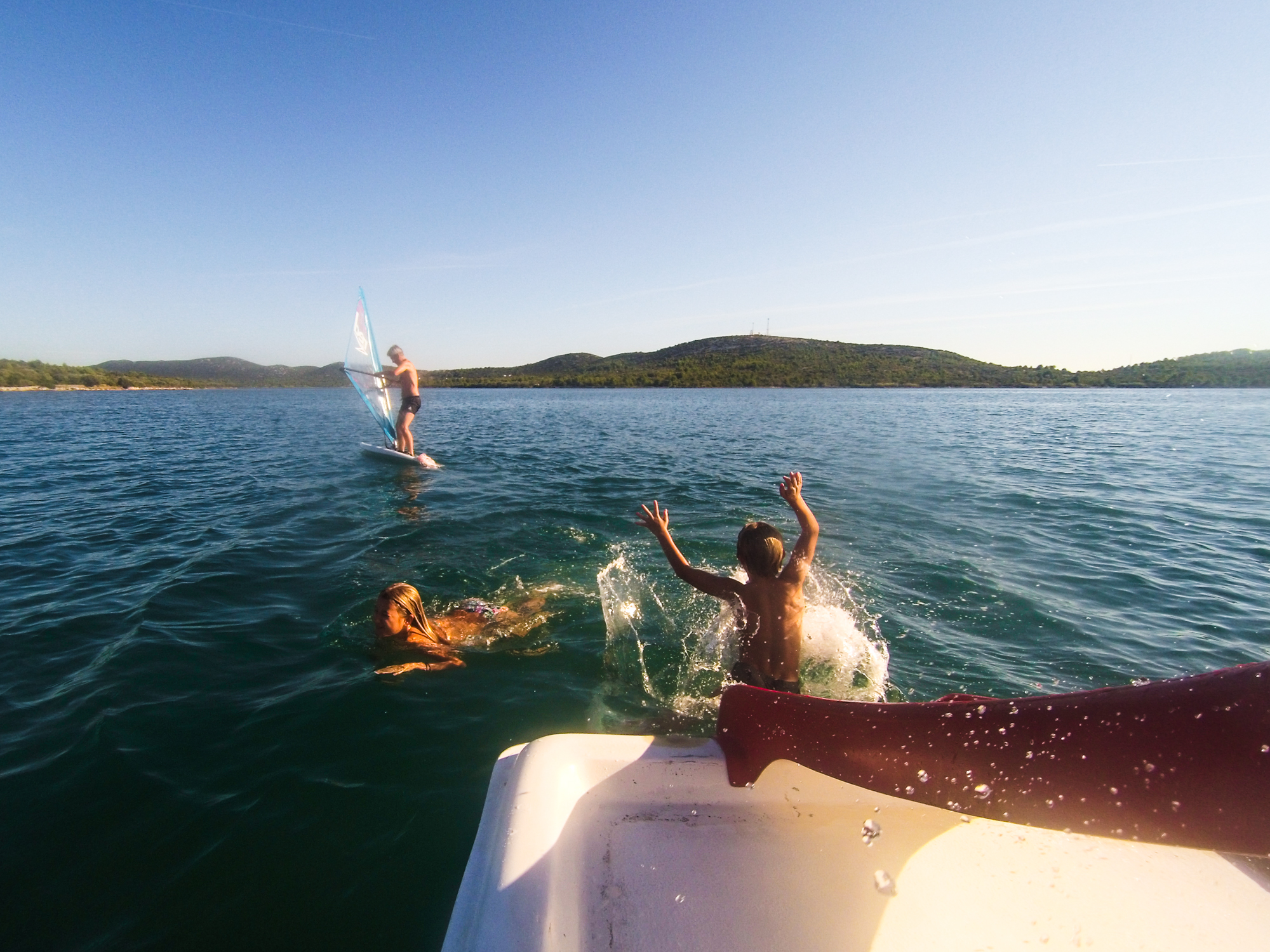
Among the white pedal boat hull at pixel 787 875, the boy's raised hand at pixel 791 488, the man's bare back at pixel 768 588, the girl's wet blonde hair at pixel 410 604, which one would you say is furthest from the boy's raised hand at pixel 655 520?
the girl's wet blonde hair at pixel 410 604

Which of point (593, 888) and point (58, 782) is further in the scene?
point (58, 782)

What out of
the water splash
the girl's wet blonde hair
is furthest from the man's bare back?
the girl's wet blonde hair

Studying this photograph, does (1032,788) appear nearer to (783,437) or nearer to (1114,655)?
(1114,655)

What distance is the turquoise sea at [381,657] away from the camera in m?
3.26

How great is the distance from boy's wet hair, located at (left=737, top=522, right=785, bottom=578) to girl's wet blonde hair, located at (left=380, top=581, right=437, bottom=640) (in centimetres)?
335

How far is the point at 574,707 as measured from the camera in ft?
15.7

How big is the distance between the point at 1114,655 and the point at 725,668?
393 centimetres

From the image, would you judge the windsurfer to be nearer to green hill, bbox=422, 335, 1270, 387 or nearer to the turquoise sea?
the turquoise sea

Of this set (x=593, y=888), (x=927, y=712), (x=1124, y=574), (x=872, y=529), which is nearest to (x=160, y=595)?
(x=593, y=888)

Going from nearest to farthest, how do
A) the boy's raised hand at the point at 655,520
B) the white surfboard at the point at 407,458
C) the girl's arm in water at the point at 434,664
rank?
the boy's raised hand at the point at 655,520
the girl's arm in water at the point at 434,664
the white surfboard at the point at 407,458

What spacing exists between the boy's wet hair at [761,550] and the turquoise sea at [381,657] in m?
1.53

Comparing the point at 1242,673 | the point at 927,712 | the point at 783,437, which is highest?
the point at 1242,673

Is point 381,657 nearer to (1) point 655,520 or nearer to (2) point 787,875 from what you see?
(1) point 655,520

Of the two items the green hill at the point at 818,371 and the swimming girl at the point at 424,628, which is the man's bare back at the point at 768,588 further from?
the green hill at the point at 818,371
